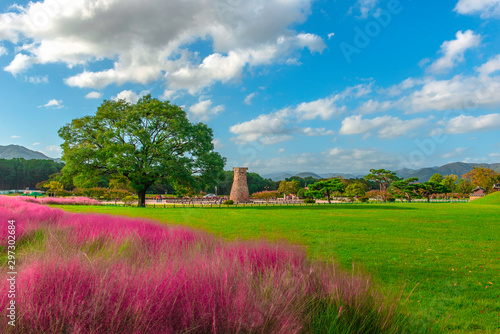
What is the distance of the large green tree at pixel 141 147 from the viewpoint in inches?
1093

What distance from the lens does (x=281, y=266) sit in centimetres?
406

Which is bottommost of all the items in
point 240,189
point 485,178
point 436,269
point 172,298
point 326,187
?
point 436,269

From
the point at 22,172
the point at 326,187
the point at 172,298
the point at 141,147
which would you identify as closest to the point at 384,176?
the point at 326,187

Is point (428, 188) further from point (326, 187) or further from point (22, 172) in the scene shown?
point (22, 172)

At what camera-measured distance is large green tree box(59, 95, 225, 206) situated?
27766mm

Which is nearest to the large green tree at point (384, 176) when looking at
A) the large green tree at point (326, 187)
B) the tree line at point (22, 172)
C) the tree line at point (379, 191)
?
the tree line at point (379, 191)

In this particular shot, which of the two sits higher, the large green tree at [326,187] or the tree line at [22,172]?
the tree line at [22,172]

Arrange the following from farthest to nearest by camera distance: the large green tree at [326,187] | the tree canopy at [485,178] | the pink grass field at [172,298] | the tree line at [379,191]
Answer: the tree canopy at [485,178], the tree line at [379,191], the large green tree at [326,187], the pink grass field at [172,298]

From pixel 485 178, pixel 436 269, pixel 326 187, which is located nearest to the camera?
pixel 436 269

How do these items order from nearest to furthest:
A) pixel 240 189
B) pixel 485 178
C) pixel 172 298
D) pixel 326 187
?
pixel 172 298, pixel 240 189, pixel 326 187, pixel 485 178

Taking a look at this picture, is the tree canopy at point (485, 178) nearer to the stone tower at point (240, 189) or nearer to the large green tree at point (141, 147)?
the stone tower at point (240, 189)

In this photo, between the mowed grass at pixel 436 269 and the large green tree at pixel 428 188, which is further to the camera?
the large green tree at pixel 428 188

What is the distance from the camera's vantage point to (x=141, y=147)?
29531 millimetres

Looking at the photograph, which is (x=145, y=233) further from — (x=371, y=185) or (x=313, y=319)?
(x=371, y=185)
